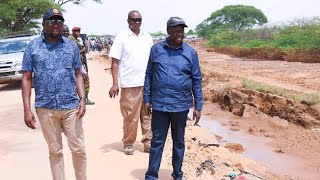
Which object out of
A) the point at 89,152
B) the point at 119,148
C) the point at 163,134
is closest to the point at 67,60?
the point at 163,134

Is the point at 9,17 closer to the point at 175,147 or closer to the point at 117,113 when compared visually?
the point at 117,113

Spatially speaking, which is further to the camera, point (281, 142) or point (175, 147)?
point (281, 142)

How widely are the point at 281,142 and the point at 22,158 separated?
5488 millimetres

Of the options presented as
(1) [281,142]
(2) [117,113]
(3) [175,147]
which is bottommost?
(1) [281,142]

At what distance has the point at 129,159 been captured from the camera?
16.2ft

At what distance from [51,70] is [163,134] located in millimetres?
1268

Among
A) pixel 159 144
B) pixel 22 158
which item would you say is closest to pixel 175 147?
pixel 159 144

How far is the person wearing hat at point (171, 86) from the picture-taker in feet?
12.3

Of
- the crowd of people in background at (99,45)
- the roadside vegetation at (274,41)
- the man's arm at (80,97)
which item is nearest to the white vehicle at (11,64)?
the man's arm at (80,97)

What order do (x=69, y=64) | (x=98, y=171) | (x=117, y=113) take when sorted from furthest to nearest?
(x=117, y=113) < (x=98, y=171) < (x=69, y=64)

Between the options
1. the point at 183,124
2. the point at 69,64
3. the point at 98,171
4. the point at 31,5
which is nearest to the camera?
the point at 69,64

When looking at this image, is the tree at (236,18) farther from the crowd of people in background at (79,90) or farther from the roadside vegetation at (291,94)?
the crowd of people in background at (79,90)

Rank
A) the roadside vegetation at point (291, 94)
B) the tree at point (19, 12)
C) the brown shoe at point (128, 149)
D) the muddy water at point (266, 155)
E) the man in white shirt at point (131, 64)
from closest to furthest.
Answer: the man in white shirt at point (131, 64) → the brown shoe at point (128, 149) → the muddy water at point (266, 155) → the roadside vegetation at point (291, 94) → the tree at point (19, 12)

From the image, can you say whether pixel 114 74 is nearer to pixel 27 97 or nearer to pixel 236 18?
pixel 27 97
